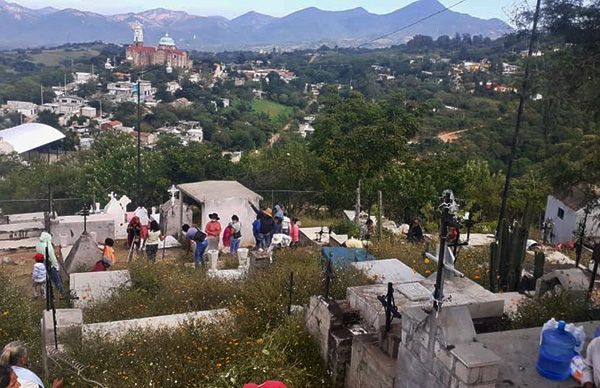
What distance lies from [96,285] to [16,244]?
727 centimetres

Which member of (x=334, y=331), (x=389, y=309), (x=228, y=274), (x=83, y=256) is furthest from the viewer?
(x=83, y=256)

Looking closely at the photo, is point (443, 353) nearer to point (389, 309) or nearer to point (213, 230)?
point (389, 309)

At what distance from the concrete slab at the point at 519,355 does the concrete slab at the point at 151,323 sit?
3.34 metres

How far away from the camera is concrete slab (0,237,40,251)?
1471 centimetres

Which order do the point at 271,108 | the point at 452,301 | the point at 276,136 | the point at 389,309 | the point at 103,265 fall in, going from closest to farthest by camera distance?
1. the point at 389,309
2. the point at 452,301
3. the point at 103,265
4. the point at 276,136
5. the point at 271,108

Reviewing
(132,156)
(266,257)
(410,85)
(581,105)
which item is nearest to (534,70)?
(581,105)

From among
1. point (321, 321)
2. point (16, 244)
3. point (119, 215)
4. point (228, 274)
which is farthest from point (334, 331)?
point (16, 244)

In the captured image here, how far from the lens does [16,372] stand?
4.79 m

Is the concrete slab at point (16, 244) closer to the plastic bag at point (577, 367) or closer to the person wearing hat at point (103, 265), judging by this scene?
the person wearing hat at point (103, 265)

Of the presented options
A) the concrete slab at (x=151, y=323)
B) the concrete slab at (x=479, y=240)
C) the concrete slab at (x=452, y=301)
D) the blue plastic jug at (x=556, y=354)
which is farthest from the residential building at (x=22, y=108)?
the blue plastic jug at (x=556, y=354)

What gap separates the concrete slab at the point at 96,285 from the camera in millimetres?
8484

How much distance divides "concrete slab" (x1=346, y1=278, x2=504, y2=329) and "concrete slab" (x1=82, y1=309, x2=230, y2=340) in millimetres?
1822

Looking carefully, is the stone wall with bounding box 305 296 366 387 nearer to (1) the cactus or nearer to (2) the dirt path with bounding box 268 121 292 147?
(1) the cactus

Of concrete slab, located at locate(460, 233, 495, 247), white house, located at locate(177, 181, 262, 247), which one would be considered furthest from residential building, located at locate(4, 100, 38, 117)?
concrete slab, located at locate(460, 233, 495, 247)
